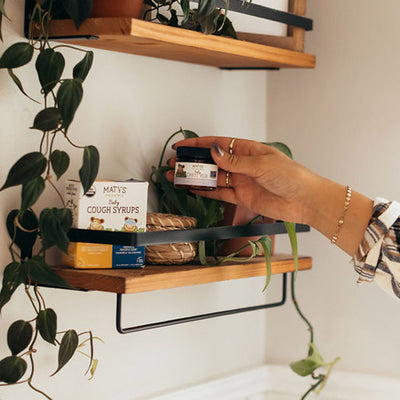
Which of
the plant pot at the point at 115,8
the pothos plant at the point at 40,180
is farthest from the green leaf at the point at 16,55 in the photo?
the plant pot at the point at 115,8

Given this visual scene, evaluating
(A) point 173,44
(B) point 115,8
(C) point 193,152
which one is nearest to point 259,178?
(C) point 193,152

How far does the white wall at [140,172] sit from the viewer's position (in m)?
1.13

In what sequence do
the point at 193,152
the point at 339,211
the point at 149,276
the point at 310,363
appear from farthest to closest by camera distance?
the point at 310,363 < the point at 339,211 < the point at 193,152 < the point at 149,276

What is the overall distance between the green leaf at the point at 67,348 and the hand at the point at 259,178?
1.20 ft

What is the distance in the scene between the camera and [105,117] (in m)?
1.27

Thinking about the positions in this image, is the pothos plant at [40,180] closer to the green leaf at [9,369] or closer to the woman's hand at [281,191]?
the green leaf at [9,369]

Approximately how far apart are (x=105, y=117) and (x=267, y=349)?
793 millimetres

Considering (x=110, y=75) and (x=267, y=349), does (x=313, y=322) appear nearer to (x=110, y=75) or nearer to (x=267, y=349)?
(x=267, y=349)

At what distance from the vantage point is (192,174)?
118 centimetres

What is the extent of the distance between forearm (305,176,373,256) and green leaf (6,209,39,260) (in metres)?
0.54

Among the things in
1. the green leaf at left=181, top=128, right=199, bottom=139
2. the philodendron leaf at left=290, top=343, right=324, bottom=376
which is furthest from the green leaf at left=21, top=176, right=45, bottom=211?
the philodendron leaf at left=290, top=343, right=324, bottom=376

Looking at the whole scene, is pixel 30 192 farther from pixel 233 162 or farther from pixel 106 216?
pixel 233 162

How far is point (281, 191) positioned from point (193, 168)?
0.72 feet

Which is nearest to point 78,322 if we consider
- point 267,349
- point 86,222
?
point 86,222
